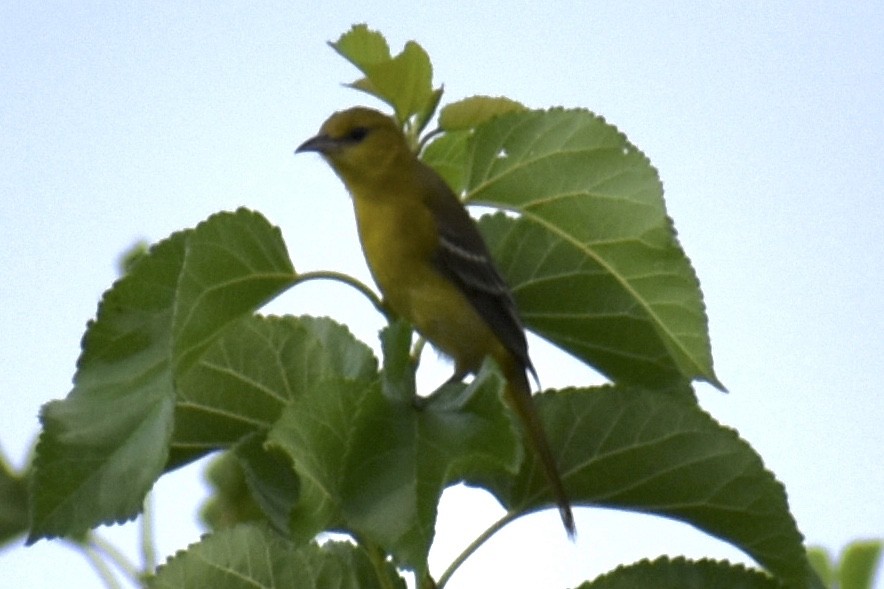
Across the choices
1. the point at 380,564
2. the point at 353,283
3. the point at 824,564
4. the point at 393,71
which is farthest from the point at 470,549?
the point at 824,564

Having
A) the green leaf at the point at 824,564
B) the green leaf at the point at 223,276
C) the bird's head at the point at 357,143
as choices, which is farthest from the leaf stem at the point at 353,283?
the green leaf at the point at 824,564

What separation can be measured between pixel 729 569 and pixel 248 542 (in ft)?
3.24

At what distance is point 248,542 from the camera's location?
269 cm

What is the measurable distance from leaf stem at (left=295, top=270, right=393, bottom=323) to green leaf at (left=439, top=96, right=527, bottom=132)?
469mm

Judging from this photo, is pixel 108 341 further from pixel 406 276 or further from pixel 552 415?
pixel 406 276

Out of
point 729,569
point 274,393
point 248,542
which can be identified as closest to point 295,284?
point 274,393

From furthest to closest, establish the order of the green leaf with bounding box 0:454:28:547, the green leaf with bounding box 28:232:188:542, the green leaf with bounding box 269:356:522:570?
1. the green leaf with bounding box 0:454:28:547
2. the green leaf with bounding box 28:232:188:542
3. the green leaf with bounding box 269:356:522:570

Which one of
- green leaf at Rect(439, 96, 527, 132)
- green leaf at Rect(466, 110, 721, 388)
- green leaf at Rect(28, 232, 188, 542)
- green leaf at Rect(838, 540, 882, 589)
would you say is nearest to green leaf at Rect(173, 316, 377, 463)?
green leaf at Rect(28, 232, 188, 542)

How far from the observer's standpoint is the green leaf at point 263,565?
268 centimetres

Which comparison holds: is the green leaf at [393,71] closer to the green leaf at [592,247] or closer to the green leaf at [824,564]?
the green leaf at [592,247]

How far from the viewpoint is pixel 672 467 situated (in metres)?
2.80

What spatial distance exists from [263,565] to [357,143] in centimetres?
185

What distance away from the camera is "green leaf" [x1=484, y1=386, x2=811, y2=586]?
108 inches

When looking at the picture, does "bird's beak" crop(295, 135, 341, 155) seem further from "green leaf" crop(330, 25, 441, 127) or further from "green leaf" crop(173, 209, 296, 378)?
"green leaf" crop(173, 209, 296, 378)
